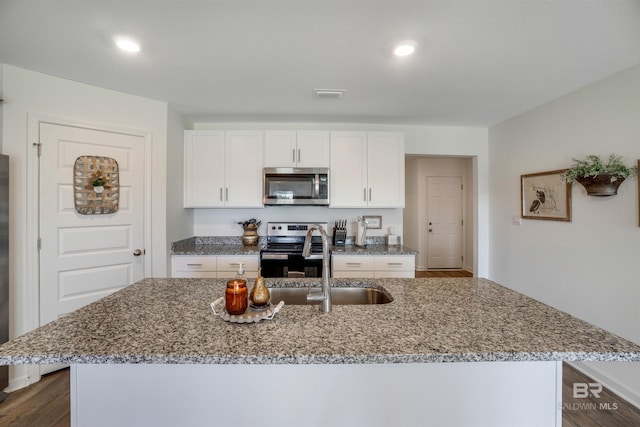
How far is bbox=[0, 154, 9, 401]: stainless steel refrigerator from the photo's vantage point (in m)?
1.89

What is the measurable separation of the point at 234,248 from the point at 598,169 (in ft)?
11.0

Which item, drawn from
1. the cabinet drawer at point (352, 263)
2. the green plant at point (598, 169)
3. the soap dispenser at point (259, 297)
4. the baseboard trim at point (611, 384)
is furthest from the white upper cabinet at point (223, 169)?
the baseboard trim at point (611, 384)

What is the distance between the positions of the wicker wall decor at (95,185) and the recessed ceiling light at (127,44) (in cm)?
107

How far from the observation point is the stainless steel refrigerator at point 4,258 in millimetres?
1895

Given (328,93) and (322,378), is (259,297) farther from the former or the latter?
(328,93)

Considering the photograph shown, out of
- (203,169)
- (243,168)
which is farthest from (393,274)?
(203,169)

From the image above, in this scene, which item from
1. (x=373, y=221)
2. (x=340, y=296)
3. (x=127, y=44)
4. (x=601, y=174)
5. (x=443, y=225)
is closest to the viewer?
(x=340, y=296)

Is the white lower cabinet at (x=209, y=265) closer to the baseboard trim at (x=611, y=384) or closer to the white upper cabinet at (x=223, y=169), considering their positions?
the white upper cabinet at (x=223, y=169)

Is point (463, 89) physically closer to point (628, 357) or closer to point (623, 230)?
point (623, 230)

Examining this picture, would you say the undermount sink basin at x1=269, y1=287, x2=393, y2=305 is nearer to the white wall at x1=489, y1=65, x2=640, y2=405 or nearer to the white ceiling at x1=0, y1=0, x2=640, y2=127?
the white ceiling at x1=0, y1=0, x2=640, y2=127

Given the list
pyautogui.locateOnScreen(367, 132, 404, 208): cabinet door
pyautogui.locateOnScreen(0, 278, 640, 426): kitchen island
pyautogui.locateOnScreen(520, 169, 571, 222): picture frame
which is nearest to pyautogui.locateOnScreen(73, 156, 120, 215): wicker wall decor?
pyautogui.locateOnScreen(0, 278, 640, 426): kitchen island

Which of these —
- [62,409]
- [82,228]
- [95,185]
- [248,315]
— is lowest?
[62,409]

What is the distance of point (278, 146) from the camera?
3.06 m

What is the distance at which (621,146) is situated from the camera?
2.07m
